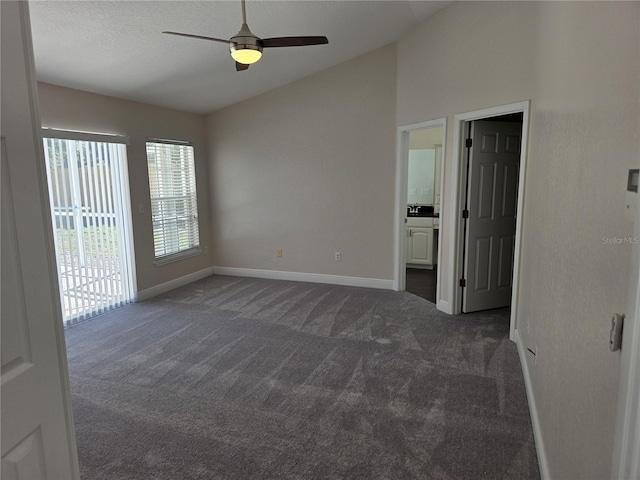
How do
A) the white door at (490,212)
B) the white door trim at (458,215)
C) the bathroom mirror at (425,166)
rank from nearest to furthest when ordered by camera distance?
the white door trim at (458,215), the white door at (490,212), the bathroom mirror at (425,166)

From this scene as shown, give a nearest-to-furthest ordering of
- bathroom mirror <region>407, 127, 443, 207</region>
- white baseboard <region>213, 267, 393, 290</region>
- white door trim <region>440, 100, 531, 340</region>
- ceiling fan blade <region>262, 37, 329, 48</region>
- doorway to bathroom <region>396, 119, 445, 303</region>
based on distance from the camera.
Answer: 1. ceiling fan blade <region>262, 37, 329, 48</region>
2. white door trim <region>440, 100, 531, 340</region>
3. white baseboard <region>213, 267, 393, 290</region>
4. doorway to bathroom <region>396, 119, 445, 303</region>
5. bathroom mirror <region>407, 127, 443, 207</region>

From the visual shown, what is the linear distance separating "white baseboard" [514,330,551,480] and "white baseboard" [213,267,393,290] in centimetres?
236

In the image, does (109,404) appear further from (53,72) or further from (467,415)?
(53,72)

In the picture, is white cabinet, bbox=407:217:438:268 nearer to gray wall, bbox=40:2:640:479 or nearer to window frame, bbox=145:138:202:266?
gray wall, bbox=40:2:640:479

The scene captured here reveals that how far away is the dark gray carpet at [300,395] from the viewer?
2217 millimetres

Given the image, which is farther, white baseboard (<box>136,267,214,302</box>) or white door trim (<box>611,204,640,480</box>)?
white baseboard (<box>136,267,214,302</box>)

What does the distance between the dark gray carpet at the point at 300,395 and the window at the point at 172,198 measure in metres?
1.35

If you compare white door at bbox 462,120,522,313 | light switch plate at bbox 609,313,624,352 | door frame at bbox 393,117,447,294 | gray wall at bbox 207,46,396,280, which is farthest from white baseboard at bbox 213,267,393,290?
light switch plate at bbox 609,313,624,352

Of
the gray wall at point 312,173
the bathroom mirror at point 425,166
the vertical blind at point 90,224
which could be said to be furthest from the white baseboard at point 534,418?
the vertical blind at point 90,224

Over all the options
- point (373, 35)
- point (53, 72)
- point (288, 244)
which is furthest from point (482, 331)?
point (53, 72)

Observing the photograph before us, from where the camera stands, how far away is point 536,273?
2.84 meters

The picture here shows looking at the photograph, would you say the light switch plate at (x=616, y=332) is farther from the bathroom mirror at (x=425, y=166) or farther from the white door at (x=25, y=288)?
the bathroom mirror at (x=425, y=166)

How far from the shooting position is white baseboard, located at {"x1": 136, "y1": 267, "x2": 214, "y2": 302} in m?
5.27

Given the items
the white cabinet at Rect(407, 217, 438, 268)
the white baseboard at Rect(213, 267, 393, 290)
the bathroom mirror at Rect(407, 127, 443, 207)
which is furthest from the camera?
the bathroom mirror at Rect(407, 127, 443, 207)
